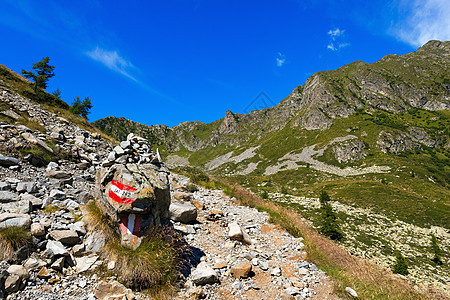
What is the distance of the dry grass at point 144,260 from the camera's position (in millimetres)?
5805

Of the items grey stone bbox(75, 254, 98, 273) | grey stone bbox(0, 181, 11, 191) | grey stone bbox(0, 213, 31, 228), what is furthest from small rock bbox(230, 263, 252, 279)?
grey stone bbox(0, 181, 11, 191)

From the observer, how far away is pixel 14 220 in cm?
→ 580

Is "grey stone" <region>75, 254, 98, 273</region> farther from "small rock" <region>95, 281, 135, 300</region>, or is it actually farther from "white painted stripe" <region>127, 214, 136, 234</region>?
"white painted stripe" <region>127, 214, 136, 234</region>

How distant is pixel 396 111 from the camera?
195 m

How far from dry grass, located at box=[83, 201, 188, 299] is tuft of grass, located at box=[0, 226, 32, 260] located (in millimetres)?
1638

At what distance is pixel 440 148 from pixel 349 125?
60.4 m

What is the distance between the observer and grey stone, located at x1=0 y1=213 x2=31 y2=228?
5.61 metres

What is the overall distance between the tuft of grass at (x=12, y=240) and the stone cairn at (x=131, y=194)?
6.89 feet

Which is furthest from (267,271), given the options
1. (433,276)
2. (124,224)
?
(433,276)

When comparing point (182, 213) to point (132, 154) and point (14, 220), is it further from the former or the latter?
point (14, 220)

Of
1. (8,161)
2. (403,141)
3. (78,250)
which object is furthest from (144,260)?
(403,141)

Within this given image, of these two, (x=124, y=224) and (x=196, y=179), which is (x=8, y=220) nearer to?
(x=124, y=224)

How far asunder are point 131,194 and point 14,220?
3.23 meters

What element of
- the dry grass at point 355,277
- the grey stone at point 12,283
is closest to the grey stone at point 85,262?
the grey stone at point 12,283
